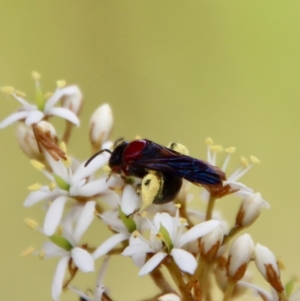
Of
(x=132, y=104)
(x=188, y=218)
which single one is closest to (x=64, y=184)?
(x=188, y=218)

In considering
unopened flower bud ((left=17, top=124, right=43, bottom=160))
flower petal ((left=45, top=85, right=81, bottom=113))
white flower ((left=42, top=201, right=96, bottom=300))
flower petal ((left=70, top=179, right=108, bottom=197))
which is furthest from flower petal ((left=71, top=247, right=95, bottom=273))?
flower petal ((left=45, top=85, right=81, bottom=113))

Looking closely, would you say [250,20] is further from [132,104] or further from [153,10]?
[132,104]

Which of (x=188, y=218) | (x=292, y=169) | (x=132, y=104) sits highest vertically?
(x=188, y=218)

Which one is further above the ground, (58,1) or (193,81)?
(58,1)

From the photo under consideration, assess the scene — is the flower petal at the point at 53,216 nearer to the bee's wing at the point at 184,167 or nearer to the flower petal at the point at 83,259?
the flower petal at the point at 83,259

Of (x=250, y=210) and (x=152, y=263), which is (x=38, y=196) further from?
(x=250, y=210)

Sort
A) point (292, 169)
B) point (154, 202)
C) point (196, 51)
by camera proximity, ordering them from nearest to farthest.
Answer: point (154, 202)
point (292, 169)
point (196, 51)

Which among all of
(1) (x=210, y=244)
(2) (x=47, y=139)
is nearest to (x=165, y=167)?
(1) (x=210, y=244)
